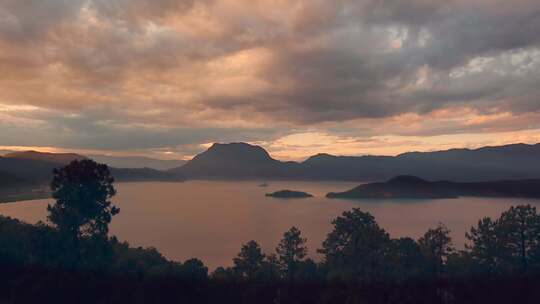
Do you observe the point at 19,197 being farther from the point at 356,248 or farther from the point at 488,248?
the point at 488,248

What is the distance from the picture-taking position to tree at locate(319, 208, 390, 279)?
110 feet

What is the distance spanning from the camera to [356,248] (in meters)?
34.8

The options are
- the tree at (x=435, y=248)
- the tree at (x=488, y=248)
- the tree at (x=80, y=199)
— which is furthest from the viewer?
the tree at (x=488, y=248)

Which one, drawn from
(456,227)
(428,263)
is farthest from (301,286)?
(456,227)

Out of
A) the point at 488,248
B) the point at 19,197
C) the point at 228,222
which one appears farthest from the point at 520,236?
the point at 19,197

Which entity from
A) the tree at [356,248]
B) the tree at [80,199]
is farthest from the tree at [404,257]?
the tree at [80,199]

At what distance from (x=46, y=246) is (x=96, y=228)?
3.76m

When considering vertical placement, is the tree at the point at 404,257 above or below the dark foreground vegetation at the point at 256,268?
below

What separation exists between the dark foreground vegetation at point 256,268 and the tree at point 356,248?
10 cm

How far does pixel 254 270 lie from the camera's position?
34.1 metres

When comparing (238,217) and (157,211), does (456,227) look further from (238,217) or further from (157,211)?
(157,211)

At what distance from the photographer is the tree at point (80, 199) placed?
96.4 feet

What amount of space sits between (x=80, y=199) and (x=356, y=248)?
24964 millimetres

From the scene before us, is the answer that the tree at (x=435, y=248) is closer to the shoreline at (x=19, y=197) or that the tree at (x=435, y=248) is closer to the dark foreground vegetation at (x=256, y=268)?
the dark foreground vegetation at (x=256, y=268)
